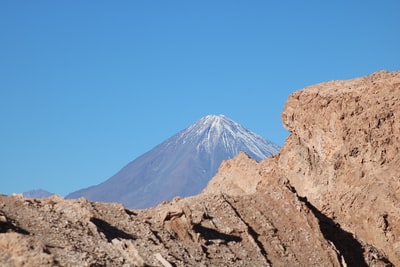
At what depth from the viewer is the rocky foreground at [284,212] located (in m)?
28.0

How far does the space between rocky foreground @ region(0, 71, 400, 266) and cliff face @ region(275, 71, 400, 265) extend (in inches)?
1.8

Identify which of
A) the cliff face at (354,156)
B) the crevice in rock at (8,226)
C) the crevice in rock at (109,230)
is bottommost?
the crevice in rock at (8,226)

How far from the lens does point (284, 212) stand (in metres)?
38.1

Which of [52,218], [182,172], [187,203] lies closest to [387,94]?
[187,203]

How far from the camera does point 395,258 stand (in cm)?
3903

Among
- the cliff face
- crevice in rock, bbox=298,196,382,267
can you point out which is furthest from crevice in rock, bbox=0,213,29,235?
the cliff face

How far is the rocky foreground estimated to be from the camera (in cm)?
2795

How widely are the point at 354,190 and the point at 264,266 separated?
1005 cm

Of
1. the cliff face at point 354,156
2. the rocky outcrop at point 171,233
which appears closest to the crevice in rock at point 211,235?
the rocky outcrop at point 171,233

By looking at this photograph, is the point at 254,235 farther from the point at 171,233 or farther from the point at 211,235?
the point at 171,233

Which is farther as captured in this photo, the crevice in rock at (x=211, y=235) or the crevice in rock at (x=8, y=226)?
the crevice in rock at (x=211, y=235)

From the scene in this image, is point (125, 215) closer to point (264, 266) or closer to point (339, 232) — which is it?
point (264, 266)

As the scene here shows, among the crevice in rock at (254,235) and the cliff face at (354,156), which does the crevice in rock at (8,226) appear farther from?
the cliff face at (354,156)

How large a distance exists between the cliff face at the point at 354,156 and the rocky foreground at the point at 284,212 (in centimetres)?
5
